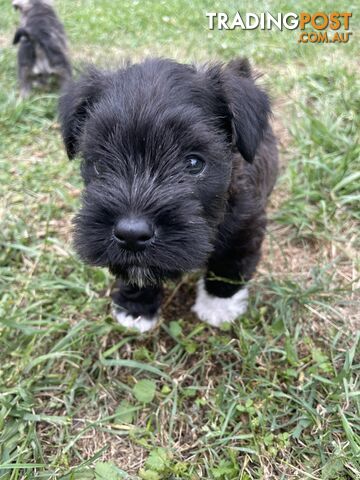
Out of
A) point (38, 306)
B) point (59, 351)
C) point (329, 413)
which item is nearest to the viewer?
point (329, 413)

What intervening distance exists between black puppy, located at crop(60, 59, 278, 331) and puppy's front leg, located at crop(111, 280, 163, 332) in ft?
1.70

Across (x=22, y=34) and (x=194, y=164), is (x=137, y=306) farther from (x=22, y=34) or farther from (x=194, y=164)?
(x=22, y=34)

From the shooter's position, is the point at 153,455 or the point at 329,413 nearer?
the point at 153,455

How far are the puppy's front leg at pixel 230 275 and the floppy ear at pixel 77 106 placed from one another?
2.90 ft

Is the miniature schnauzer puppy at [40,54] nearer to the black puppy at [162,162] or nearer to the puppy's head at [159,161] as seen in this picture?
the black puppy at [162,162]

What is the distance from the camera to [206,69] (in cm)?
227

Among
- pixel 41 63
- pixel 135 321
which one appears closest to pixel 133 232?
pixel 135 321

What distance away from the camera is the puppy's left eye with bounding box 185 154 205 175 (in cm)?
193

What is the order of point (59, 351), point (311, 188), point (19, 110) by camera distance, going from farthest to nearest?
point (19, 110)
point (311, 188)
point (59, 351)

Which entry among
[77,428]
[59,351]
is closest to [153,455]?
[77,428]

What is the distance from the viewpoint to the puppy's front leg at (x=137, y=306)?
2.58 metres

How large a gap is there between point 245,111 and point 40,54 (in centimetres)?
376

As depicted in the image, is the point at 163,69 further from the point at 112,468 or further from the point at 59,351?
the point at 112,468

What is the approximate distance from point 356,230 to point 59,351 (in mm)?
2093
